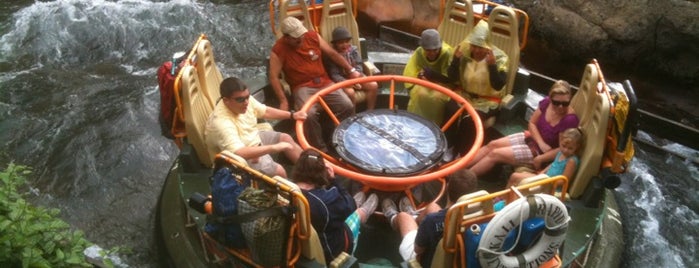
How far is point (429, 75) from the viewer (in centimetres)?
559

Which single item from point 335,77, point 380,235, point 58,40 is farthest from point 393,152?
point 58,40

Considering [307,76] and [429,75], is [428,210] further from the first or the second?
[307,76]

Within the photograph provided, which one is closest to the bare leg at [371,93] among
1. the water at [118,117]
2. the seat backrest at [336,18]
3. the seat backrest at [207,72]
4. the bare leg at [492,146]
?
the seat backrest at [336,18]

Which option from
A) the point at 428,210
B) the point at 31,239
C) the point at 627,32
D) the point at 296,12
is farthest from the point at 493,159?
the point at 627,32

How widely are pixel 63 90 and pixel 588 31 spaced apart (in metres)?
7.49

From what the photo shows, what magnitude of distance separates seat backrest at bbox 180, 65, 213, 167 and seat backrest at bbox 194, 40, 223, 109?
7 cm

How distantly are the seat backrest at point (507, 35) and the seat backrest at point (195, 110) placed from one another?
2805 mm

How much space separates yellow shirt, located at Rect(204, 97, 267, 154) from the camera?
4387 mm

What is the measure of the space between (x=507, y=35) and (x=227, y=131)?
2987 mm

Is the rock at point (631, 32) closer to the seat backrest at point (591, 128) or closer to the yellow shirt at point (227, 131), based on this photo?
the seat backrest at point (591, 128)

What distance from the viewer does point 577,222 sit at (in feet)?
14.0

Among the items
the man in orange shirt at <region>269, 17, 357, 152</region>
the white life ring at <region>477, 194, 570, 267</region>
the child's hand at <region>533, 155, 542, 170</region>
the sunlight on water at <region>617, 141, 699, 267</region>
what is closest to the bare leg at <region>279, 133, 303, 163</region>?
the man in orange shirt at <region>269, 17, 357, 152</region>

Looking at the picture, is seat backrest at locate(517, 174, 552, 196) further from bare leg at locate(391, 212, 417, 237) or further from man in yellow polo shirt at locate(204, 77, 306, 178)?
man in yellow polo shirt at locate(204, 77, 306, 178)

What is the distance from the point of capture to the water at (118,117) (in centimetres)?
582
